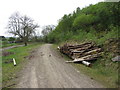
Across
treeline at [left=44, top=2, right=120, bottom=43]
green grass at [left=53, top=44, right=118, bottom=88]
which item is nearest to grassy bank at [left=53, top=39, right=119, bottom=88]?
green grass at [left=53, top=44, right=118, bottom=88]

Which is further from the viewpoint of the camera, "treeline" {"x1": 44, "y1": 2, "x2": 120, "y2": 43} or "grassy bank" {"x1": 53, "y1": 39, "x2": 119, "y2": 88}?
"treeline" {"x1": 44, "y1": 2, "x2": 120, "y2": 43}

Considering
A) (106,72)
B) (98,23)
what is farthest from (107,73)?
(98,23)

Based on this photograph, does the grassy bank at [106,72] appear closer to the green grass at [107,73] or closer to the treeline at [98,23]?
the green grass at [107,73]

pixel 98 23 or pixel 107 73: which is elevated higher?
pixel 98 23

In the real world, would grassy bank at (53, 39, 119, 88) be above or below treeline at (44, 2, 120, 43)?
below

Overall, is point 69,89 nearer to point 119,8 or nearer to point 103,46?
point 103,46

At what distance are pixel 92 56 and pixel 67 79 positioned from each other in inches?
128

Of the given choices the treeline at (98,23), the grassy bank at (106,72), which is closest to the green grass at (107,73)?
the grassy bank at (106,72)

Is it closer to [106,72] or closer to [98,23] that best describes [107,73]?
[106,72]

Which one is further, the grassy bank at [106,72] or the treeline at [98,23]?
the treeline at [98,23]

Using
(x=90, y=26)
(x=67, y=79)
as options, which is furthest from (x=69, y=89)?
(x=90, y=26)

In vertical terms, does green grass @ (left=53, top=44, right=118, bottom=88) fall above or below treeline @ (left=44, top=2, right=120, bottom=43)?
below

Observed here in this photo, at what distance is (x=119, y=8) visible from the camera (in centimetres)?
642

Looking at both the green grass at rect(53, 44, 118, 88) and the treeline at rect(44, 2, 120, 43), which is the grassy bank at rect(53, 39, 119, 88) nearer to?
the green grass at rect(53, 44, 118, 88)
